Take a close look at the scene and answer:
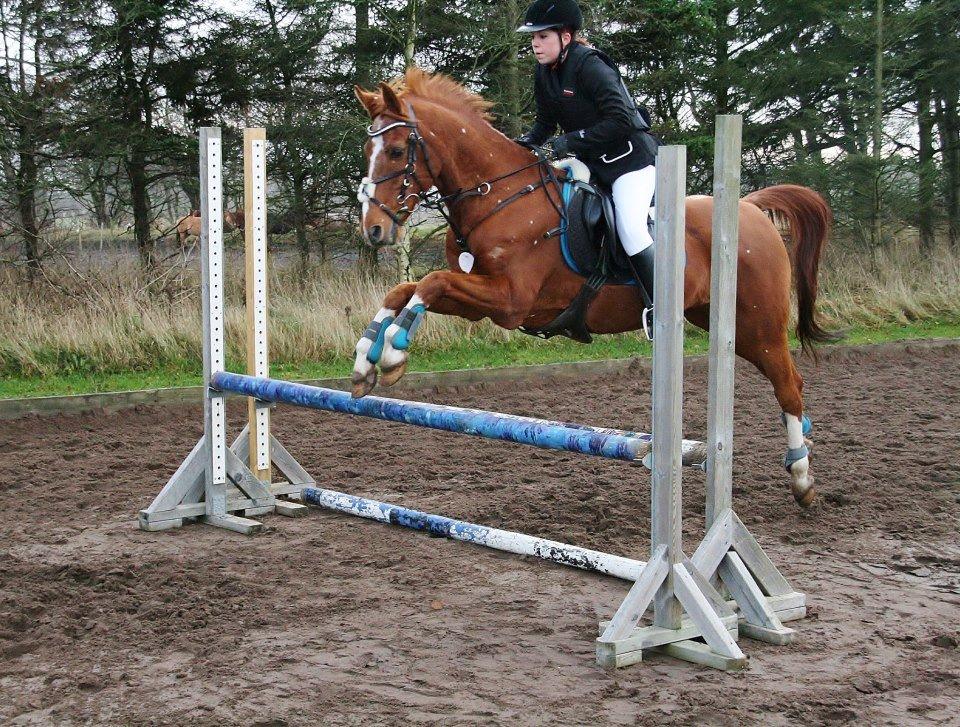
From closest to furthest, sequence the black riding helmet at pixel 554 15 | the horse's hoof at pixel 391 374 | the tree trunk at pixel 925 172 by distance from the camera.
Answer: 1. the horse's hoof at pixel 391 374
2. the black riding helmet at pixel 554 15
3. the tree trunk at pixel 925 172


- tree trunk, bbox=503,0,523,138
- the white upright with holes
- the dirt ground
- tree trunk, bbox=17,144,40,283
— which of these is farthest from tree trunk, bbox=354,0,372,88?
the white upright with holes

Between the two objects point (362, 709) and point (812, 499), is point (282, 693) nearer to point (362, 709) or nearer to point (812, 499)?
point (362, 709)

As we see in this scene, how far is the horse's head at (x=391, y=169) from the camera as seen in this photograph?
4.41m

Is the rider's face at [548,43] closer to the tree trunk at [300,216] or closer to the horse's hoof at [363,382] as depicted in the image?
the horse's hoof at [363,382]

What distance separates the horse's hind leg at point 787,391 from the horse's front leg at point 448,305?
5.03ft

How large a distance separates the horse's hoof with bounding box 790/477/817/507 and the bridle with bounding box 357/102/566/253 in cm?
200

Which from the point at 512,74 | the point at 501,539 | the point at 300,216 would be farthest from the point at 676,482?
the point at 300,216

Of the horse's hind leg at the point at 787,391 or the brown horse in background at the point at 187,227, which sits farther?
the brown horse in background at the point at 187,227

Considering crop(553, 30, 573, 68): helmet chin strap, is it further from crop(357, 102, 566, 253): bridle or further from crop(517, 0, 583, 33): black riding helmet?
crop(357, 102, 566, 253): bridle

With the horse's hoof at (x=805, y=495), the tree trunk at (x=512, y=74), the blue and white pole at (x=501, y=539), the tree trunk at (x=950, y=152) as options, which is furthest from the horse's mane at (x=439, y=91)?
the tree trunk at (x=950, y=152)

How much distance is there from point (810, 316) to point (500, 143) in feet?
7.59

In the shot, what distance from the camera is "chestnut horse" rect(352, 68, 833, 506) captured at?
4.39 metres

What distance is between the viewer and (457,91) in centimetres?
509

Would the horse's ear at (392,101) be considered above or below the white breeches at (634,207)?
above
